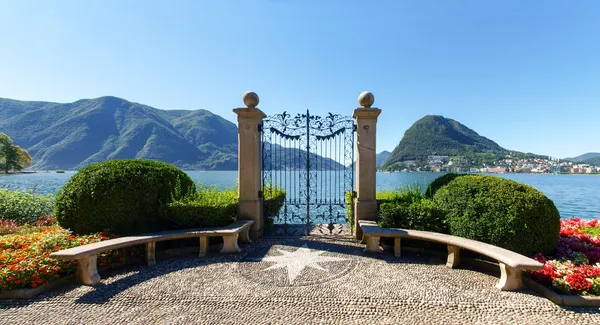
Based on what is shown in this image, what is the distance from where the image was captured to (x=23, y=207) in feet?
26.4

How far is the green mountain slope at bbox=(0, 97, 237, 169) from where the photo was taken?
402 feet

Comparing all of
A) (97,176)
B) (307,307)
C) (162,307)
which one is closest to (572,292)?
(307,307)

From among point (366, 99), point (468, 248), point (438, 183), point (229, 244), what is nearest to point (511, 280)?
point (468, 248)

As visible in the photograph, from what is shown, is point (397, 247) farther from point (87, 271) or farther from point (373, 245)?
point (87, 271)

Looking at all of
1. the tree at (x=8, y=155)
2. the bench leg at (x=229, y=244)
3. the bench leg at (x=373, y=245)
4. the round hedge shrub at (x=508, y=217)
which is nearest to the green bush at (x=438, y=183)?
the round hedge shrub at (x=508, y=217)

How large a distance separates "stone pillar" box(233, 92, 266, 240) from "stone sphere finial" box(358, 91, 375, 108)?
2.83m

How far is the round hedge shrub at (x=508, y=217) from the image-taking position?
4.66 metres

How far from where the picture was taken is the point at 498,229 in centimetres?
477

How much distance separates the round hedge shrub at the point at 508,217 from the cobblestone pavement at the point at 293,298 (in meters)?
0.80

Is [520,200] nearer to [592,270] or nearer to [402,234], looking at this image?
[592,270]

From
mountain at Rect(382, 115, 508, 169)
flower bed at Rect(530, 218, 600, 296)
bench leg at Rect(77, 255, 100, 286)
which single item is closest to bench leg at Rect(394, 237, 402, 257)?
flower bed at Rect(530, 218, 600, 296)

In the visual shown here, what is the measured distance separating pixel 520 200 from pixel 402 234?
224 centimetres

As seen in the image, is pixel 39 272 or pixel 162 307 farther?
pixel 39 272

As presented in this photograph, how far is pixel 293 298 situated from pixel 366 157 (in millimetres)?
4238
